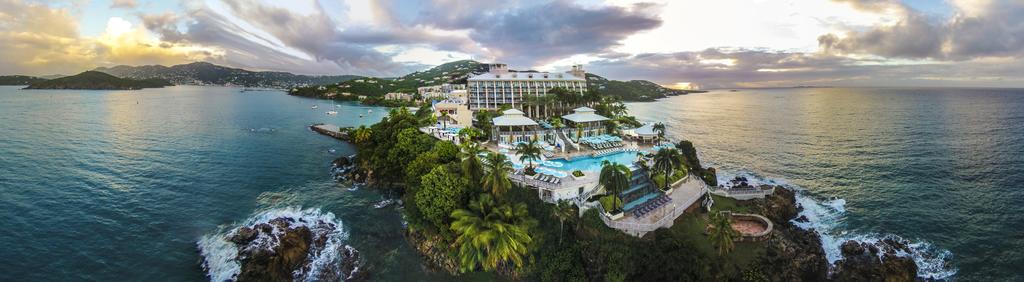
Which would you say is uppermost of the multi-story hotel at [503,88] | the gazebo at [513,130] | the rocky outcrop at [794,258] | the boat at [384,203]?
the multi-story hotel at [503,88]

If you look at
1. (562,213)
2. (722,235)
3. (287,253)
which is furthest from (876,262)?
(287,253)

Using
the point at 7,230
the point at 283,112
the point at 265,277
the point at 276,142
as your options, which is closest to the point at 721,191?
the point at 265,277

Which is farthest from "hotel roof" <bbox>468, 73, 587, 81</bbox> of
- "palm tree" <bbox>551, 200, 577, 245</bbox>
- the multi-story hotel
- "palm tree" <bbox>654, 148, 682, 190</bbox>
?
"palm tree" <bbox>551, 200, 577, 245</bbox>

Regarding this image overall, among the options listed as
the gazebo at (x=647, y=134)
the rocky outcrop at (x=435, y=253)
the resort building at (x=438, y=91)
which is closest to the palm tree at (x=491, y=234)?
the rocky outcrop at (x=435, y=253)

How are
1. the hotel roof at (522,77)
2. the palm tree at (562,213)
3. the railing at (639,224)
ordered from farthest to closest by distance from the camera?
the hotel roof at (522,77)
the palm tree at (562,213)
the railing at (639,224)

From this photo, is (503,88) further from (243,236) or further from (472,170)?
(243,236)

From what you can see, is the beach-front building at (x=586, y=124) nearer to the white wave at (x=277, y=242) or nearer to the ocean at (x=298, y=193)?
the ocean at (x=298, y=193)
